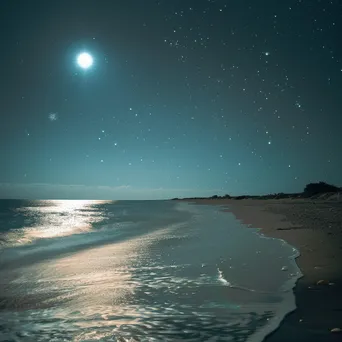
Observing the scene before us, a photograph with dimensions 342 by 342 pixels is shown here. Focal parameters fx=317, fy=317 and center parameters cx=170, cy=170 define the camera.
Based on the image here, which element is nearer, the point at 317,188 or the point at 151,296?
the point at 151,296

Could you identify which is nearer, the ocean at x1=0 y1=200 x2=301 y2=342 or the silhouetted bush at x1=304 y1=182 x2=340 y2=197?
the ocean at x1=0 y1=200 x2=301 y2=342

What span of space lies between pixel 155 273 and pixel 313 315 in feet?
13.6

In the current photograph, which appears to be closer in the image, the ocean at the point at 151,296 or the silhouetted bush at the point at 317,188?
the ocean at the point at 151,296

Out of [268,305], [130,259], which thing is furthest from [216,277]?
[130,259]

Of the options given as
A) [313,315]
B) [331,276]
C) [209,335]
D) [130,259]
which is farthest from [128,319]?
[130,259]

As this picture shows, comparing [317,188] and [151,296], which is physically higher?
[317,188]

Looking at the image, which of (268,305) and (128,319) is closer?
(128,319)

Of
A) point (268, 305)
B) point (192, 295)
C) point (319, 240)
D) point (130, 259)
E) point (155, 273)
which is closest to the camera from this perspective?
point (268, 305)

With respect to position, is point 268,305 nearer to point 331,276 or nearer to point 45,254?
point 331,276

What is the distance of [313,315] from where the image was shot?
14.8 ft

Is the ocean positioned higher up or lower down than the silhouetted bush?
lower down

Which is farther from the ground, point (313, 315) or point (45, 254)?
point (313, 315)

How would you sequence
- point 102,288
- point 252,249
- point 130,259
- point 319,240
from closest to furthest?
point 102,288, point 130,259, point 252,249, point 319,240

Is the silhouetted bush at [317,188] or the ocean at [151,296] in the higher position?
the silhouetted bush at [317,188]
